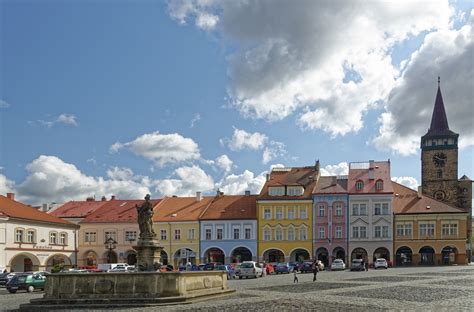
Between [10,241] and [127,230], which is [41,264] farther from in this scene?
[127,230]

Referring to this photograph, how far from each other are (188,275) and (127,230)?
155 ft

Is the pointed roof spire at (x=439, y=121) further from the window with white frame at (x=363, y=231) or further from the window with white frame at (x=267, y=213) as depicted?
the window with white frame at (x=267, y=213)

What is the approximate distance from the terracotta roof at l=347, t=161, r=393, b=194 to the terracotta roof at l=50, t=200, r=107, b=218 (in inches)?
1197

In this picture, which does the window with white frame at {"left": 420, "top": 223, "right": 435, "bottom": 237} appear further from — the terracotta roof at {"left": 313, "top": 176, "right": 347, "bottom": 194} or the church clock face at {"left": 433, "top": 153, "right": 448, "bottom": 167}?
the church clock face at {"left": 433, "top": 153, "right": 448, "bottom": 167}

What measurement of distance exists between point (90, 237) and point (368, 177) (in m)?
32.7

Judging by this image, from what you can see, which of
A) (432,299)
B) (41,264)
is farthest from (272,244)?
(432,299)

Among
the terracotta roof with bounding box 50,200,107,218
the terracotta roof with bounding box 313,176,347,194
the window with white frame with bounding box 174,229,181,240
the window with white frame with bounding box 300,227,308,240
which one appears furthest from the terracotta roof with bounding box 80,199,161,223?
the terracotta roof with bounding box 313,176,347,194

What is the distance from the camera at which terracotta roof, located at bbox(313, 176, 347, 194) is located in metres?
64.9

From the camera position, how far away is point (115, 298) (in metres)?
20.2

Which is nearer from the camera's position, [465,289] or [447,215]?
[465,289]

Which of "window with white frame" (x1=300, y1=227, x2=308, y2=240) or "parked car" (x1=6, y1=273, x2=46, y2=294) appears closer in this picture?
"parked car" (x1=6, y1=273, x2=46, y2=294)

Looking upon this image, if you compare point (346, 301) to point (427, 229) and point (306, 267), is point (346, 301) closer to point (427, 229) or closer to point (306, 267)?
point (306, 267)

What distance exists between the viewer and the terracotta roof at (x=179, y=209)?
6712 centimetres

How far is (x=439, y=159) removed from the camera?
80.4 meters
